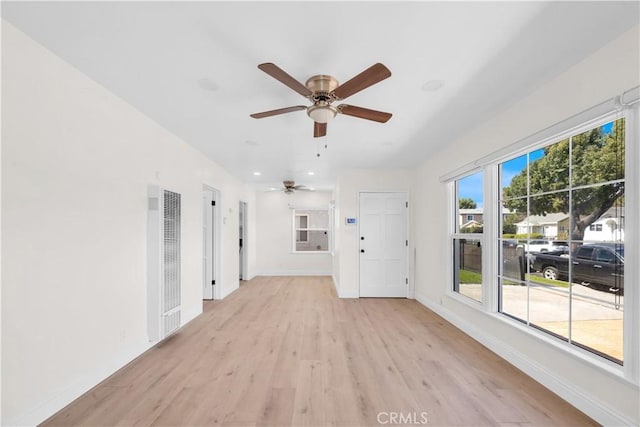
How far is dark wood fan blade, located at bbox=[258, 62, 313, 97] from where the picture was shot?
1712 mm

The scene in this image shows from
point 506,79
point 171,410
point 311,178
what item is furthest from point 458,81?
point 311,178

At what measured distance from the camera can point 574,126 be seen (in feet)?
6.86

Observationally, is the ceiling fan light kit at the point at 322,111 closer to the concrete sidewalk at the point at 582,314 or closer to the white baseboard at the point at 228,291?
the concrete sidewalk at the point at 582,314

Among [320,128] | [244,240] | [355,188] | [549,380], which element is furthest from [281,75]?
[244,240]

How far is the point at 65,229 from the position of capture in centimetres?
207

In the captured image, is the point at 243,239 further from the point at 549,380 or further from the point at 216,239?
the point at 549,380

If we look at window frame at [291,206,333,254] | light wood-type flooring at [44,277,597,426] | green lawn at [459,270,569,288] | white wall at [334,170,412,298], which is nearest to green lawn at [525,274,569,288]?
green lawn at [459,270,569,288]

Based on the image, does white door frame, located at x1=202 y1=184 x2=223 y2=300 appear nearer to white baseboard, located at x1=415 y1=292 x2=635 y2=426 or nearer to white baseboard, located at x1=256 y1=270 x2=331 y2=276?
white baseboard, located at x1=256 y1=270 x2=331 y2=276

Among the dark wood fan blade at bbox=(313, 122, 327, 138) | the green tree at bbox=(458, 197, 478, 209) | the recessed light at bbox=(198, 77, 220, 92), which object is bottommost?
the green tree at bbox=(458, 197, 478, 209)

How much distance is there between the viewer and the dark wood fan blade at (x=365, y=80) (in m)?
1.75

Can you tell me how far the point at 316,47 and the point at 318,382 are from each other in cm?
259

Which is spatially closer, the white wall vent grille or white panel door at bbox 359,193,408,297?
the white wall vent grille

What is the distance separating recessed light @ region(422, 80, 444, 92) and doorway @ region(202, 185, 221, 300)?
4.08 meters

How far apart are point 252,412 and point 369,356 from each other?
133 cm
